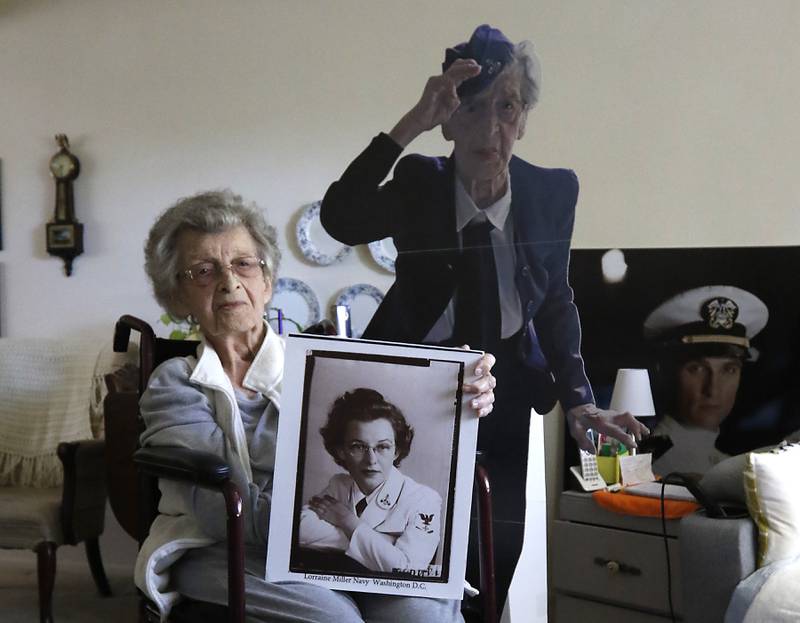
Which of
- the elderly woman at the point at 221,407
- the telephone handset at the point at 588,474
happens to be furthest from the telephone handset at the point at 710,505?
the elderly woman at the point at 221,407

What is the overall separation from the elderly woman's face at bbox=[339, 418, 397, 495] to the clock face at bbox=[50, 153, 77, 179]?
94.0 inches

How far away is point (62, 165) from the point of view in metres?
3.43

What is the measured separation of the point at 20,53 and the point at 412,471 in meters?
2.96

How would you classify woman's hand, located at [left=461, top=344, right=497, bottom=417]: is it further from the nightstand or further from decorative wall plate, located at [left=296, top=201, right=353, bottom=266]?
decorative wall plate, located at [left=296, top=201, right=353, bottom=266]

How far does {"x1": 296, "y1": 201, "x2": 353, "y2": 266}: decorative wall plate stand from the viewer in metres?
2.93

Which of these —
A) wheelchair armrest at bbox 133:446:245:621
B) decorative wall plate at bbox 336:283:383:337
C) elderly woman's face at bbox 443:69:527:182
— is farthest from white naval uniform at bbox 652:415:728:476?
wheelchair armrest at bbox 133:446:245:621

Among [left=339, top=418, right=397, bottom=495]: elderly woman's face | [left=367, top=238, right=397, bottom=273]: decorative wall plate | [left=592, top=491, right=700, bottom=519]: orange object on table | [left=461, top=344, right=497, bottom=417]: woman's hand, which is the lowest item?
[left=592, top=491, right=700, bottom=519]: orange object on table

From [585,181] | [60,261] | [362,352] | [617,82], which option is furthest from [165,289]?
[60,261]

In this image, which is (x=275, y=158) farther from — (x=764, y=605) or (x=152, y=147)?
(x=764, y=605)

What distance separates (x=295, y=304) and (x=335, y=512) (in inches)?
61.4

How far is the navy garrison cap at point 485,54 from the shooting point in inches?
101

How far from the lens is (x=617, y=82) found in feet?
8.00

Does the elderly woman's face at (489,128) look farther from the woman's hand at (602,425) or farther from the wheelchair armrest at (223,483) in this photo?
the wheelchair armrest at (223,483)

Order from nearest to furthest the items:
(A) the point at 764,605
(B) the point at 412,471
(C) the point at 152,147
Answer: (B) the point at 412,471
(A) the point at 764,605
(C) the point at 152,147
